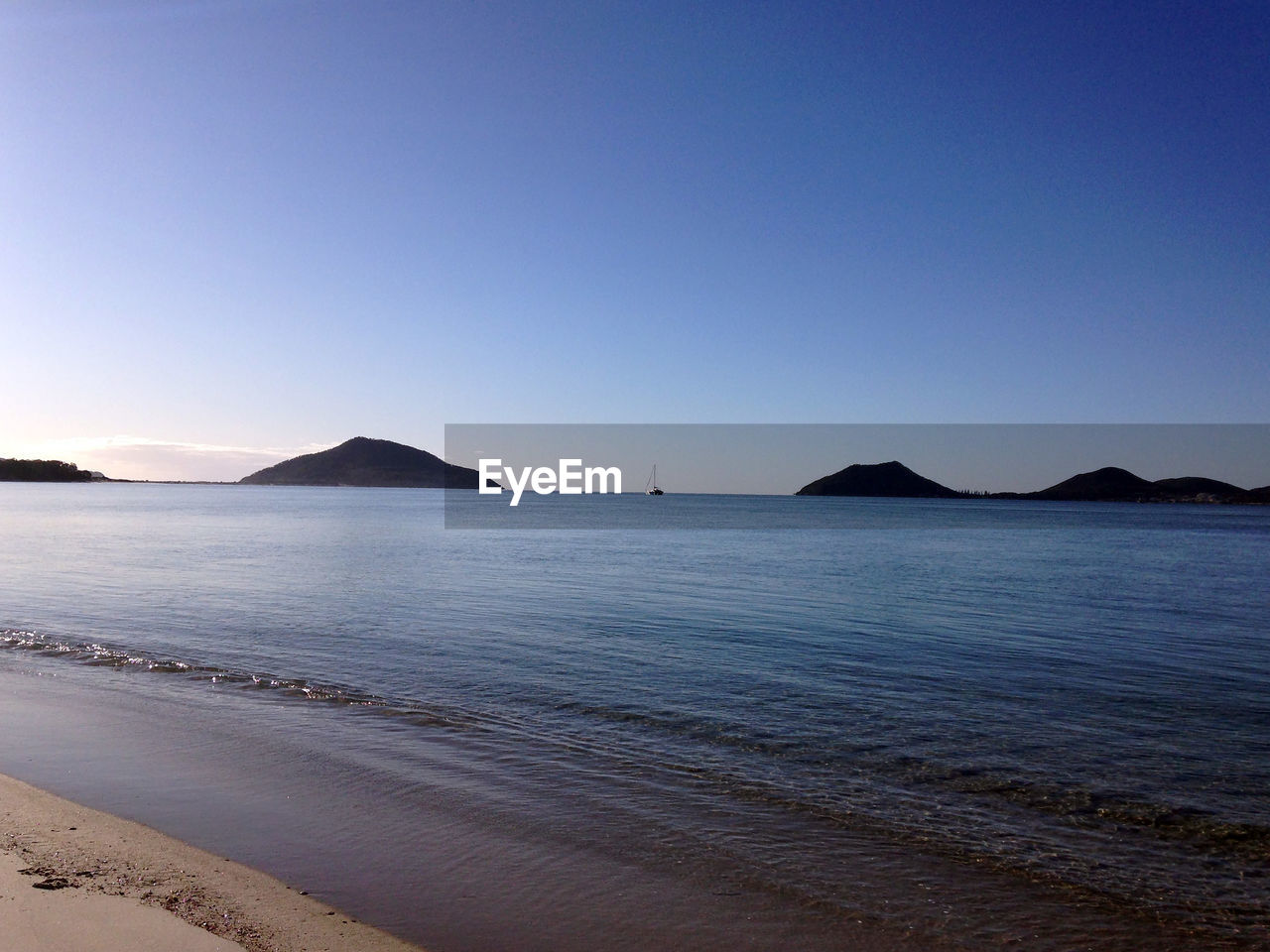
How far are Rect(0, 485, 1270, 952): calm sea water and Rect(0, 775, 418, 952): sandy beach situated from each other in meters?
0.39

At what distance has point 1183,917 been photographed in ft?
20.8

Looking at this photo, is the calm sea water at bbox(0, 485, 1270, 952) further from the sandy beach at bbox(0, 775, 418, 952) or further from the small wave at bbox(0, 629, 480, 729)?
the sandy beach at bbox(0, 775, 418, 952)

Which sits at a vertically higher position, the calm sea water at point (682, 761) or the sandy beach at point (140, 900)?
the sandy beach at point (140, 900)

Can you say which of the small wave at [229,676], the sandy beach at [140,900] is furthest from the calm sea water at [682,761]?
the sandy beach at [140,900]

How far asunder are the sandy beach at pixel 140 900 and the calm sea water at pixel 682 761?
39cm

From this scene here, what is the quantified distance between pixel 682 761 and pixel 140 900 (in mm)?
5695

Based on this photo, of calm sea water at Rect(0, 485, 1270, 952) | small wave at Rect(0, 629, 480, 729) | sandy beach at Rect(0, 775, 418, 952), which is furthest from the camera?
small wave at Rect(0, 629, 480, 729)

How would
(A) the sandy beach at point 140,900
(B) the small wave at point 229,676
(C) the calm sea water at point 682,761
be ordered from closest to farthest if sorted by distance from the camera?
(A) the sandy beach at point 140,900, (C) the calm sea water at point 682,761, (B) the small wave at point 229,676

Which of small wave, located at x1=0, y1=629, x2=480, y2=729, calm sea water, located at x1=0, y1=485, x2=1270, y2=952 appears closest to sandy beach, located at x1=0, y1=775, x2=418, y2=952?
calm sea water, located at x1=0, y1=485, x2=1270, y2=952

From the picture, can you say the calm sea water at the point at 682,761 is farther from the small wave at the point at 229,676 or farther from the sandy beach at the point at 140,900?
the sandy beach at the point at 140,900

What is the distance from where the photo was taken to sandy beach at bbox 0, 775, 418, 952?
494 cm

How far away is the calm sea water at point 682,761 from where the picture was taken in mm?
6270

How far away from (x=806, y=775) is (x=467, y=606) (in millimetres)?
15369

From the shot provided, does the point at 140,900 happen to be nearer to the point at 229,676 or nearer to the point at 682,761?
the point at 682,761
